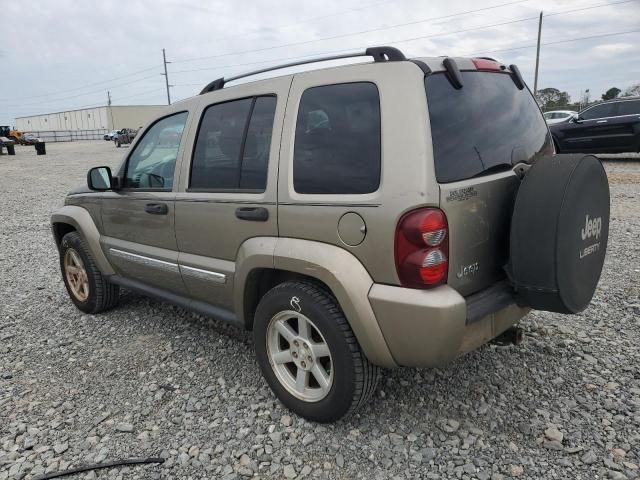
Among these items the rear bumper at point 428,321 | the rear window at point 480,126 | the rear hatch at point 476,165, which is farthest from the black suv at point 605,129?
the rear bumper at point 428,321

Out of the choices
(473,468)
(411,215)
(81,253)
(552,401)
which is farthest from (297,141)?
(81,253)

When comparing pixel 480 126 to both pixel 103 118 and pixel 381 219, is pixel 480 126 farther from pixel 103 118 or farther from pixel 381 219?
pixel 103 118

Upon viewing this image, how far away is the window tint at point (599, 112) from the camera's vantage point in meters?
13.1

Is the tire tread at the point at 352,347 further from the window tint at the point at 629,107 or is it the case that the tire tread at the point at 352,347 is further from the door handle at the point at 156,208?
the window tint at the point at 629,107

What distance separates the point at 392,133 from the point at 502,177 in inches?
25.9

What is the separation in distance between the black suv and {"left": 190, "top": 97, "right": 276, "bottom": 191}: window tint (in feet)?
39.0

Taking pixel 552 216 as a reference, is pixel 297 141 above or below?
above

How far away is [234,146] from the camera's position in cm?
300

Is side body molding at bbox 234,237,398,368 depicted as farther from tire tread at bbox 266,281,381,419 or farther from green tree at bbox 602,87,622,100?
green tree at bbox 602,87,622,100

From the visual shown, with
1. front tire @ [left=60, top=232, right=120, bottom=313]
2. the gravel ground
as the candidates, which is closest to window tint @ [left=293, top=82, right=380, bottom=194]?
the gravel ground

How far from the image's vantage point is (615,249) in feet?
18.5

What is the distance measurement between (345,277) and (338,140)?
684mm

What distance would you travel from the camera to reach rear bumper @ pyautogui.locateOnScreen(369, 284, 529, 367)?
85.8 inches

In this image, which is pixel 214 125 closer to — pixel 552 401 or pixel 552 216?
pixel 552 216
